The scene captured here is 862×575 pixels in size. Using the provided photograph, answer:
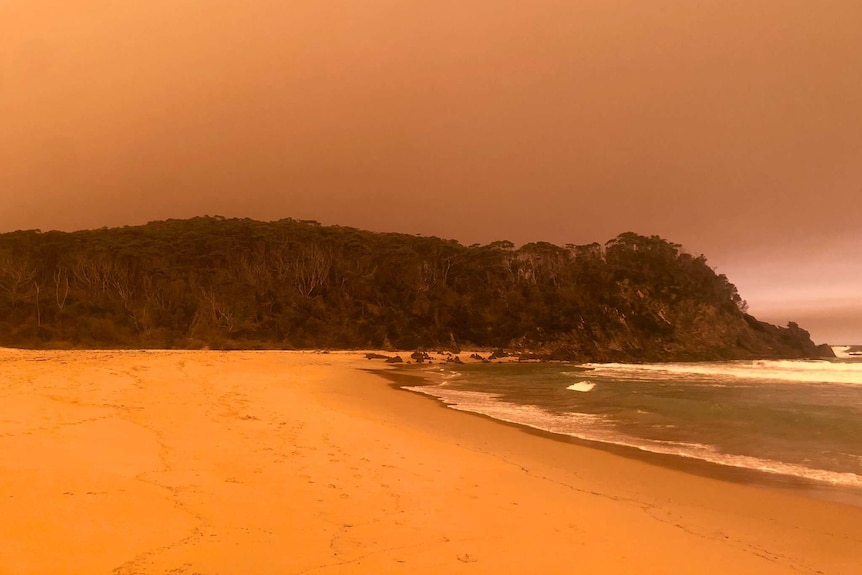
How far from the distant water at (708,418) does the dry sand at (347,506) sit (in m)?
2.49

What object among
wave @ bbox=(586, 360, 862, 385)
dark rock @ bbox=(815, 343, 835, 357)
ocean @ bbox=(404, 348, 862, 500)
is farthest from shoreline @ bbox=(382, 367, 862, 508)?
dark rock @ bbox=(815, 343, 835, 357)

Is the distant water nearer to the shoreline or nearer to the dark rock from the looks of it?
the shoreline

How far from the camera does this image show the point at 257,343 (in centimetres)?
5141

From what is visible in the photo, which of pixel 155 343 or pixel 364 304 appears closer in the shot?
pixel 155 343

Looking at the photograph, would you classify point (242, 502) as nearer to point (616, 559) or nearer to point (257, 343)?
point (616, 559)

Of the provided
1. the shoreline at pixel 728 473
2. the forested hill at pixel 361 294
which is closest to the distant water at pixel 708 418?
the shoreline at pixel 728 473

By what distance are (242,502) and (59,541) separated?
1781mm

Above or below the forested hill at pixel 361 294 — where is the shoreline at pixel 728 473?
below

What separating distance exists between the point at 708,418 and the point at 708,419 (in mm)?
189

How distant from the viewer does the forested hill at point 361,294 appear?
52.5 meters

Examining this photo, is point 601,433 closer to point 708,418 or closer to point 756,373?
point 708,418

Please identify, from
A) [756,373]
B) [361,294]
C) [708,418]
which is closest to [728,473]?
[708,418]

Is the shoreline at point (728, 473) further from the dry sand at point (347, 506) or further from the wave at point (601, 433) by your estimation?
the dry sand at point (347, 506)

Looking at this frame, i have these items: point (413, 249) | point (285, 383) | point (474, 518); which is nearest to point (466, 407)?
point (285, 383)
